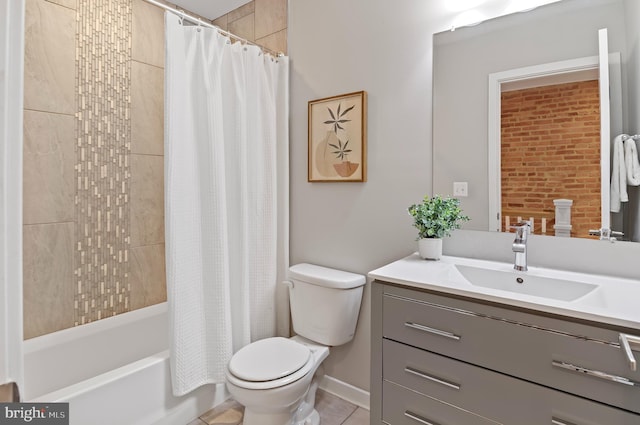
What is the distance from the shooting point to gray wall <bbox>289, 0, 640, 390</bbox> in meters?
1.69

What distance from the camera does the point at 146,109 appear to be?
92.0 inches

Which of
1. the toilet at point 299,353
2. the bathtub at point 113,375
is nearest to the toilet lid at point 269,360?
the toilet at point 299,353

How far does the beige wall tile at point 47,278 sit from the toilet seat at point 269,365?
3.79 feet

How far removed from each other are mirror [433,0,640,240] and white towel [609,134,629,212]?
0.09 feet

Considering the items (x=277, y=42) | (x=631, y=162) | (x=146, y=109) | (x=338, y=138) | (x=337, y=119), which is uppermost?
(x=277, y=42)

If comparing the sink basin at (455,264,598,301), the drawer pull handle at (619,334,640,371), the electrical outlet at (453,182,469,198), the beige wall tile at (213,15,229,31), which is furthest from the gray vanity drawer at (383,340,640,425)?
the beige wall tile at (213,15,229,31)

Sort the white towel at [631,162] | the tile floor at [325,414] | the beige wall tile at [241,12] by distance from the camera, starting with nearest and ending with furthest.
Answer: the white towel at [631,162]
the tile floor at [325,414]
the beige wall tile at [241,12]

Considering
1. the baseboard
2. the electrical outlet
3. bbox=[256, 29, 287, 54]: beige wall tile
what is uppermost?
bbox=[256, 29, 287, 54]: beige wall tile

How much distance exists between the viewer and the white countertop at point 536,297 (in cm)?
92

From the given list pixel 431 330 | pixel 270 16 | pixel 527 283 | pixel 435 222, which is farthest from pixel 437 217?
pixel 270 16

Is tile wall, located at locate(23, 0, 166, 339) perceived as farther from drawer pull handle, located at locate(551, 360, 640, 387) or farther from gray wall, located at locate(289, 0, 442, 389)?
drawer pull handle, located at locate(551, 360, 640, 387)

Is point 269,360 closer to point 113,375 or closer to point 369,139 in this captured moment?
point 113,375

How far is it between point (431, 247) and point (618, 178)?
751 millimetres

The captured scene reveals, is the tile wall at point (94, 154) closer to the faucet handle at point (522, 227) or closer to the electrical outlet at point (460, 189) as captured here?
the electrical outlet at point (460, 189)
